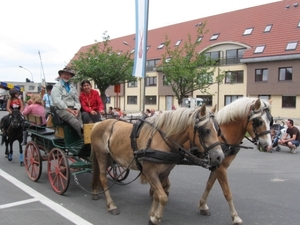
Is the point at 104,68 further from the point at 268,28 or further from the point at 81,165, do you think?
the point at 268,28

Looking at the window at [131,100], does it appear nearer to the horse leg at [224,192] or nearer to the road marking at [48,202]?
the road marking at [48,202]

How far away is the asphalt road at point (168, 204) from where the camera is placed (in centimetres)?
454

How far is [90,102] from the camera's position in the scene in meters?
6.34

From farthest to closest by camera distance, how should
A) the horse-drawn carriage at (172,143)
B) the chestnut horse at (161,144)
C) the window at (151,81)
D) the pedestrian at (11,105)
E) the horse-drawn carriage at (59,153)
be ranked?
the window at (151,81), the pedestrian at (11,105), the horse-drawn carriage at (59,153), the horse-drawn carriage at (172,143), the chestnut horse at (161,144)

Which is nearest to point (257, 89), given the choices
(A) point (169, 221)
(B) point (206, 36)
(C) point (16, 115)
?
(B) point (206, 36)

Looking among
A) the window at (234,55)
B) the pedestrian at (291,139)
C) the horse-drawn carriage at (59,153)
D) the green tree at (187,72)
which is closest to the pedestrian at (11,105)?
the horse-drawn carriage at (59,153)

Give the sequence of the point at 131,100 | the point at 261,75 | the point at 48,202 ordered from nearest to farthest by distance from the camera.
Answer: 1. the point at 48,202
2. the point at 261,75
3. the point at 131,100

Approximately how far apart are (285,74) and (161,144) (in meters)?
26.4

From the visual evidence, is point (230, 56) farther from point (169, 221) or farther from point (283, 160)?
point (169, 221)

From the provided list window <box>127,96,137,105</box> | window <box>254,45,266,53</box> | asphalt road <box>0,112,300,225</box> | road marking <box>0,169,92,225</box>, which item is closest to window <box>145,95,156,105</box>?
window <box>127,96,137,105</box>

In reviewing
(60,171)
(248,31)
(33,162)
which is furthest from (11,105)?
(248,31)

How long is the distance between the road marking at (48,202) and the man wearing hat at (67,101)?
4.38 feet

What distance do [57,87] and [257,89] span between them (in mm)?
26156

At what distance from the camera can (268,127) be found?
449 centimetres
